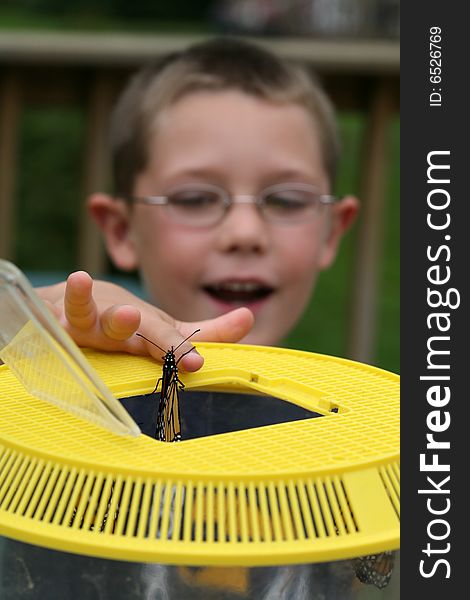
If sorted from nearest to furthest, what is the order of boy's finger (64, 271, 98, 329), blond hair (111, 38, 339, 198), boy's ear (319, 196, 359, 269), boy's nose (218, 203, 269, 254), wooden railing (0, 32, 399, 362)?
boy's finger (64, 271, 98, 329), boy's nose (218, 203, 269, 254), blond hair (111, 38, 339, 198), boy's ear (319, 196, 359, 269), wooden railing (0, 32, 399, 362)

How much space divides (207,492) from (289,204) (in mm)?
1064

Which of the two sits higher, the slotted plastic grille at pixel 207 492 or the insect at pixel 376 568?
the slotted plastic grille at pixel 207 492

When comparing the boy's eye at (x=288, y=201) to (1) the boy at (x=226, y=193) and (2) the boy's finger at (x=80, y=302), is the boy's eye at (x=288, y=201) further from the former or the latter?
(2) the boy's finger at (x=80, y=302)

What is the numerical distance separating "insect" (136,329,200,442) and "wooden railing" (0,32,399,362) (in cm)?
146

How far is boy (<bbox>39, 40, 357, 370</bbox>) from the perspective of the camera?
1513mm

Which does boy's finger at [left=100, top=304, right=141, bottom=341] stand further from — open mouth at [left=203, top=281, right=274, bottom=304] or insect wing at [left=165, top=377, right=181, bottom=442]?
open mouth at [left=203, top=281, right=274, bottom=304]

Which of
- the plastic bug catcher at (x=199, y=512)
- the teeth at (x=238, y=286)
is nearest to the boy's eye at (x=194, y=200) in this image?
the teeth at (x=238, y=286)

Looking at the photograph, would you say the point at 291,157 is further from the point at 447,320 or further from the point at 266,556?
the point at 266,556

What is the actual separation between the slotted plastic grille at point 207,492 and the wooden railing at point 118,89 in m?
1.62

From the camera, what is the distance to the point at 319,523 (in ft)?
1.80

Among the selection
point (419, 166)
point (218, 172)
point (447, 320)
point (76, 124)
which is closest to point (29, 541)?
point (447, 320)

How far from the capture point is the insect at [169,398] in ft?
2.47

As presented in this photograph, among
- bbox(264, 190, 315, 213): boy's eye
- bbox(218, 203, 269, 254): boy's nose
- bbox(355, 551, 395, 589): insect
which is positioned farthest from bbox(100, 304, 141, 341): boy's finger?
bbox(264, 190, 315, 213): boy's eye

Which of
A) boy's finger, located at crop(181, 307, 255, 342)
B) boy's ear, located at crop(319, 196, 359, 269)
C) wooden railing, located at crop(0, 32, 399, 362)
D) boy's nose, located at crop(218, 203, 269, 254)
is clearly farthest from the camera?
wooden railing, located at crop(0, 32, 399, 362)
